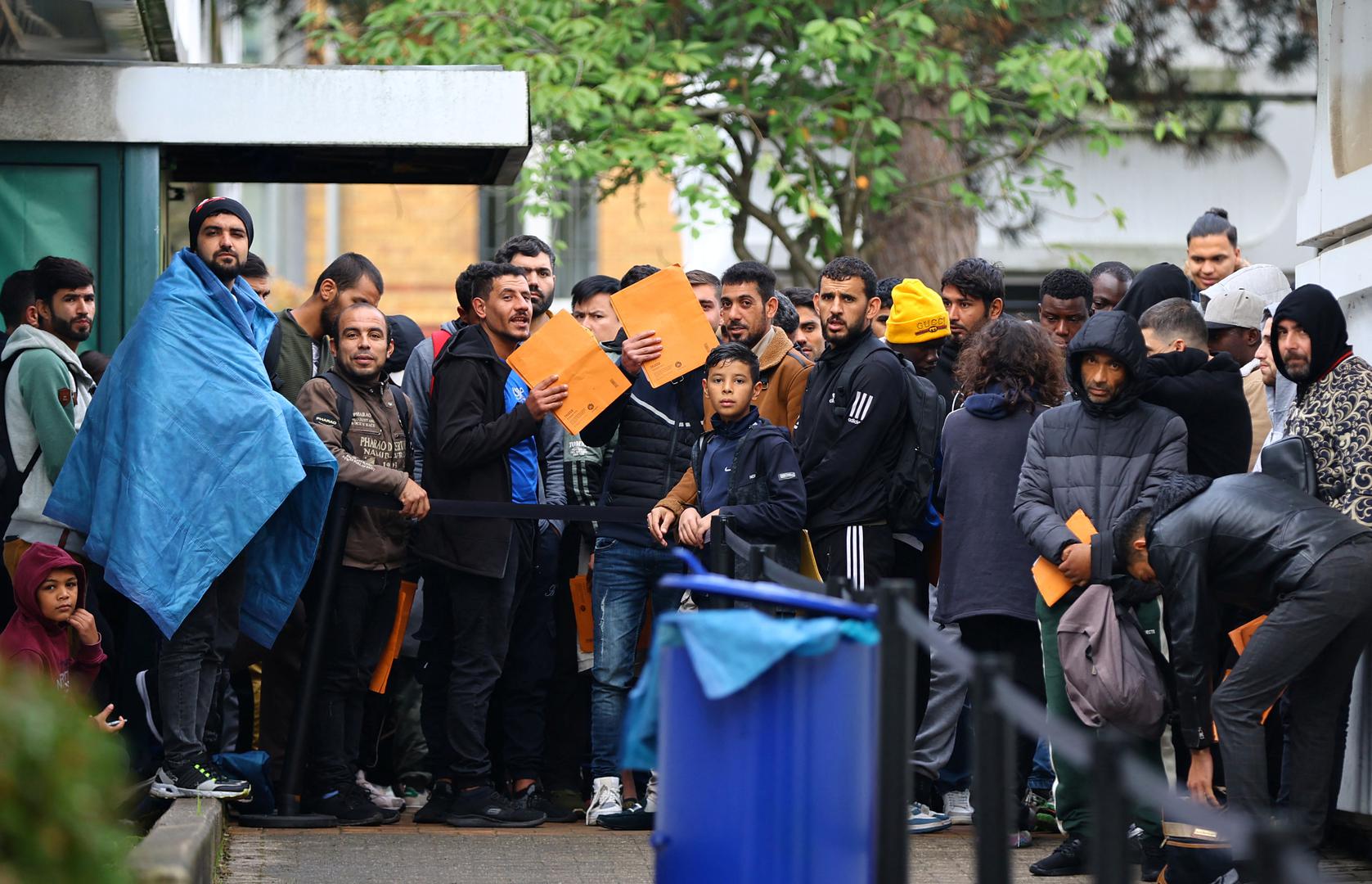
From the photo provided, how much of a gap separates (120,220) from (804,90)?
26.5ft

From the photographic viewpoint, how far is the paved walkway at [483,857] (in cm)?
675

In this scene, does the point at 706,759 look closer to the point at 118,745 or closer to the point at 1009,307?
the point at 118,745

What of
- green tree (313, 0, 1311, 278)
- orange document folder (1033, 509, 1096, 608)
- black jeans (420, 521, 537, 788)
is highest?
green tree (313, 0, 1311, 278)

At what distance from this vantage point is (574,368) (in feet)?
25.9

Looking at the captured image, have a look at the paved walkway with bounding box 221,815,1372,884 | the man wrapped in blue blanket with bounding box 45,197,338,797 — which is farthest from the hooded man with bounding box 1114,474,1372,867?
the man wrapped in blue blanket with bounding box 45,197,338,797

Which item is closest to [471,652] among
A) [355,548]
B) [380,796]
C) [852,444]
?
[355,548]

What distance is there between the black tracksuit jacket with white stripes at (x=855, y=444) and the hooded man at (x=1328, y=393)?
163 centimetres

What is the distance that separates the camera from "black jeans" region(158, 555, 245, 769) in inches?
283

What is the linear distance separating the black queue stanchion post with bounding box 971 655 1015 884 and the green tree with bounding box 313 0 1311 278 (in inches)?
450

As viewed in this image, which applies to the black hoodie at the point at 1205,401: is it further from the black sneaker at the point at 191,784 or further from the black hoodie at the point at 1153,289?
the black sneaker at the point at 191,784

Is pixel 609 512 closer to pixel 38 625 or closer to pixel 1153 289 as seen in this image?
pixel 38 625

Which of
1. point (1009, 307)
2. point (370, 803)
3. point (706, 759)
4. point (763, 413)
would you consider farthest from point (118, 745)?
point (1009, 307)

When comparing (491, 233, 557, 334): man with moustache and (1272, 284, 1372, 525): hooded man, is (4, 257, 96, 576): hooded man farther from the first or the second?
(1272, 284, 1372, 525): hooded man

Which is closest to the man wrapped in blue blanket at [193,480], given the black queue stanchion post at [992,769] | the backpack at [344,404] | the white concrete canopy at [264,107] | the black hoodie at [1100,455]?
the backpack at [344,404]
